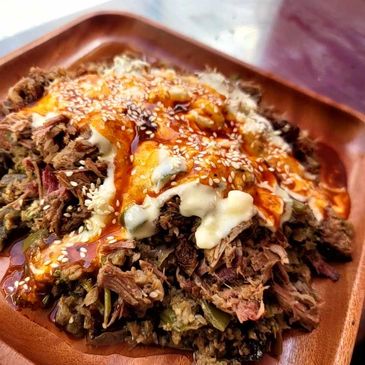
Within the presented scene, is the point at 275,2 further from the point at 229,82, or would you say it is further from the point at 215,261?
the point at 215,261

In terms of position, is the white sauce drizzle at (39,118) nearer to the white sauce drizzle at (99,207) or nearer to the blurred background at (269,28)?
the white sauce drizzle at (99,207)

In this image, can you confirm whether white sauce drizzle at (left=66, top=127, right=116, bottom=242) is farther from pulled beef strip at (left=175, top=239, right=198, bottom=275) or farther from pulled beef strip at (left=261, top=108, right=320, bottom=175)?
pulled beef strip at (left=261, top=108, right=320, bottom=175)

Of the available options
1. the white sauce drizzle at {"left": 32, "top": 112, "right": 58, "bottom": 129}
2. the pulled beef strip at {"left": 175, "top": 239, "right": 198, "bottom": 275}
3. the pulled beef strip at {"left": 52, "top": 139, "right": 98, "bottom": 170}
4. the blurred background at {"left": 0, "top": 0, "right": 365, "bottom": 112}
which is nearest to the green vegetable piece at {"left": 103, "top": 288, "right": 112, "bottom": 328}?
the pulled beef strip at {"left": 175, "top": 239, "right": 198, "bottom": 275}

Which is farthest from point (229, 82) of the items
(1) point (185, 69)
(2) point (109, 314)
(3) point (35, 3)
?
(3) point (35, 3)

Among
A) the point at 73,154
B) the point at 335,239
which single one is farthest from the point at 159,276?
the point at 335,239

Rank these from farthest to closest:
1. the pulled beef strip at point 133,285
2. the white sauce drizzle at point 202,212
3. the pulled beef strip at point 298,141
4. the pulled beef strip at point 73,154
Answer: the pulled beef strip at point 298,141, the pulled beef strip at point 73,154, the white sauce drizzle at point 202,212, the pulled beef strip at point 133,285

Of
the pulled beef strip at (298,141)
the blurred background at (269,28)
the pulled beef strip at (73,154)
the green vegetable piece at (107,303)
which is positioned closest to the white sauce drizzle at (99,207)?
the pulled beef strip at (73,154)
